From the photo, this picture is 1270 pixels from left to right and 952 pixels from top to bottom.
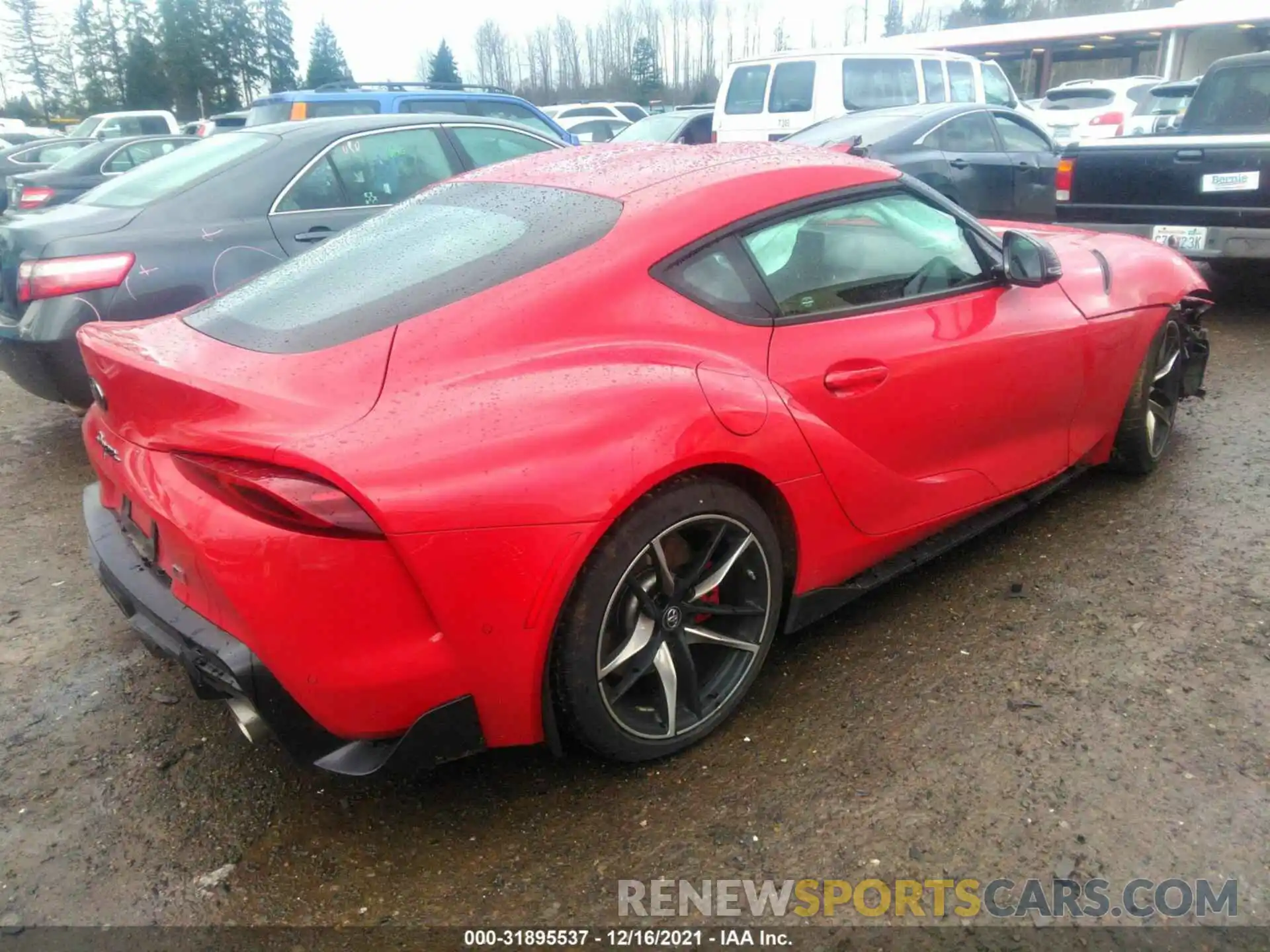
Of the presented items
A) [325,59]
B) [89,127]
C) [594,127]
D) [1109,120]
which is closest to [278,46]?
[325,59]

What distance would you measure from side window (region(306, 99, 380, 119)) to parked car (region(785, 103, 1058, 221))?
378 centimetres

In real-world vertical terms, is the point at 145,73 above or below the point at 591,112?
above

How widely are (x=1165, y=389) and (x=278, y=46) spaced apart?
70.7 meters

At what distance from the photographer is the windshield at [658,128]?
13.0 metres

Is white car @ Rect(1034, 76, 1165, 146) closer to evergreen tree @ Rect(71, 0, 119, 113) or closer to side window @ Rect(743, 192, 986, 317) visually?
side window @ Rect(743, 192, 986, 317)

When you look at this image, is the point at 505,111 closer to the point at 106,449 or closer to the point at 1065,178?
the point at 1065,178

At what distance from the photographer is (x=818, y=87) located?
11.1m

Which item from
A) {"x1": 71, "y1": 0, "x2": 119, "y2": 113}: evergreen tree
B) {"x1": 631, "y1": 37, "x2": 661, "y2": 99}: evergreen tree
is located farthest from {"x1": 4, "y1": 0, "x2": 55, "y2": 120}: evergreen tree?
{"x1": 631, "y1": 37, "x2": 661, "y2": 99}: evergreen tree

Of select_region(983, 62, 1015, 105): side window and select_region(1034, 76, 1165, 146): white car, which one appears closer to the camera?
select_region(983, 62, 1015, 105): side window

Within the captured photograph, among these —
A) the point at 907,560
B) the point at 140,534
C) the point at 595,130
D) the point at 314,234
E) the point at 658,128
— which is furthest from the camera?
the point at 595,130

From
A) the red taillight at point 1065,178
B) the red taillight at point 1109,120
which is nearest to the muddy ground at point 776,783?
the red taillight at point 1065,178

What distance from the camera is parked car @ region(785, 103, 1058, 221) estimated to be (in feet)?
24.5

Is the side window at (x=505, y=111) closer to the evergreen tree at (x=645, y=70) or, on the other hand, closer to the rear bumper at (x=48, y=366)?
the rear bumper at (x=48, y=366)

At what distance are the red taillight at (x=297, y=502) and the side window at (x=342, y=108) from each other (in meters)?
7.00
